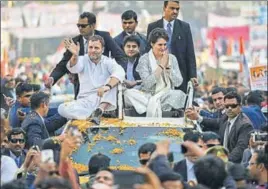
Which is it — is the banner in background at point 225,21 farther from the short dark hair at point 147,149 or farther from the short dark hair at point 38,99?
the short dark hair at point 147,149

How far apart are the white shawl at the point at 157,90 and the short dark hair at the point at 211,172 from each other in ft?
16.2

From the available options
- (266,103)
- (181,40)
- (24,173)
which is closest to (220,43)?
(266,103)

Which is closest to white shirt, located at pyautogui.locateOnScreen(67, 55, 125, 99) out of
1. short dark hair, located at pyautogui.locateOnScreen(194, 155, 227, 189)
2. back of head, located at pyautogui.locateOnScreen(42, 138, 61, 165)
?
back of head, located at pyautogui.locateOnScreen(42, 138, 61, 165)

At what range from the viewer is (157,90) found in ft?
54.6

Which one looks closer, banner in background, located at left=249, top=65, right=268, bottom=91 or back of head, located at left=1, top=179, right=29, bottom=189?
back of head, located at left=1, top=179, right=29, bottom=189

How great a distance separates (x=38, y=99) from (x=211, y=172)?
15.7ft

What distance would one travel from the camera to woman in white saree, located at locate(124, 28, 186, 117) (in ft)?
53.8

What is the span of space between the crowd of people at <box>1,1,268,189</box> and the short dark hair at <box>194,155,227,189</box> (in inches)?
9.0

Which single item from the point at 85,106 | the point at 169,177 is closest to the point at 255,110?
the point at 85,106

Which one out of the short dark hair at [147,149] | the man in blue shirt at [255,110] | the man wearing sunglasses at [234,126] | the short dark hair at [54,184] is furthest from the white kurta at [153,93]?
the short dark hair at [54,184]

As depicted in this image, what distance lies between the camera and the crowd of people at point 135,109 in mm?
12109

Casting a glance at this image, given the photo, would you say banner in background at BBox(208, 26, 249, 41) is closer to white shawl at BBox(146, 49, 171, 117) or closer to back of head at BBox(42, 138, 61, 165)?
white shawl at BBox(146, 49, 171, 117)

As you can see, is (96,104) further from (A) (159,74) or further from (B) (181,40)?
(B) (181,40)

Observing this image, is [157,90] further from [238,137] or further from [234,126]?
[238,137]
